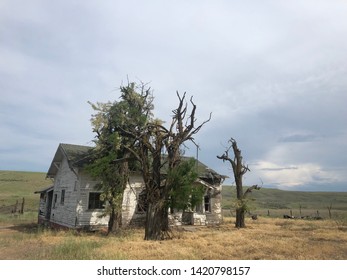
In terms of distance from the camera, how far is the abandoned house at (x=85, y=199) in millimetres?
20984

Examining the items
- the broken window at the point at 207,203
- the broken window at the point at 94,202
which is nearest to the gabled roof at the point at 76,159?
the broken window at the point at 207,203

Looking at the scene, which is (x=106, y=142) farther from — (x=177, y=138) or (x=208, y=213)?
(x=208, y=213)

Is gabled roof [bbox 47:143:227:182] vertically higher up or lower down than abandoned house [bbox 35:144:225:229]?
higher up

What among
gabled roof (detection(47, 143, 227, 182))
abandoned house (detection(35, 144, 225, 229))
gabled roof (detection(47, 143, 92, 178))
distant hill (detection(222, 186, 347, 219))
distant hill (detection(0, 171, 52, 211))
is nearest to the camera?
abandoned house (detection(35, 144, 225, 229))

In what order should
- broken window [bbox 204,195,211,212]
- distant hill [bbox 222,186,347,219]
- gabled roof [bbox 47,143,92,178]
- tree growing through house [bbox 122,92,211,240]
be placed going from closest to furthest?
1. tree growing through house [bbox 122,92,211,240]
2. gabled roof [bbox 47,143,92,178]
3. broken window [bbox 204,195,211,212]
4. distant hill [bbox 222,186,347,219]

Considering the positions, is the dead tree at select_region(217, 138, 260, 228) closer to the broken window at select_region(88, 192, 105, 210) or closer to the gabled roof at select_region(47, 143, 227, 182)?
the gabled roof at select_region(47, 143, 227, 182)

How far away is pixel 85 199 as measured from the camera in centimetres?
2106

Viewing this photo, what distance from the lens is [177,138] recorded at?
53.1 ft

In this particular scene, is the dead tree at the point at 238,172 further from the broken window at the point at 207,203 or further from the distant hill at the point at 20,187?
the distant hill at the point at 20,187

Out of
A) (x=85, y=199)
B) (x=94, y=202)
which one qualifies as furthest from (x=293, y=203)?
(x=85, y=199)

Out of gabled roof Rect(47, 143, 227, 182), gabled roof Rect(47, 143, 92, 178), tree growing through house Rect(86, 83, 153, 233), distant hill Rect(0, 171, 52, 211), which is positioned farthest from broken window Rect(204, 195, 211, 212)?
distant hill Rect(0, 171, 52, 211)

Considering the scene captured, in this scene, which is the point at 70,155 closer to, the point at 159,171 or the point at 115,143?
the point at 115,143

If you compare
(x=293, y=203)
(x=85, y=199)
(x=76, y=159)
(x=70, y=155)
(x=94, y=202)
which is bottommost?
(x=293, y=203)

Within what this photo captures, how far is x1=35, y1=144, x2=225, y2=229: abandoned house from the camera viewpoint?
2098 cm
